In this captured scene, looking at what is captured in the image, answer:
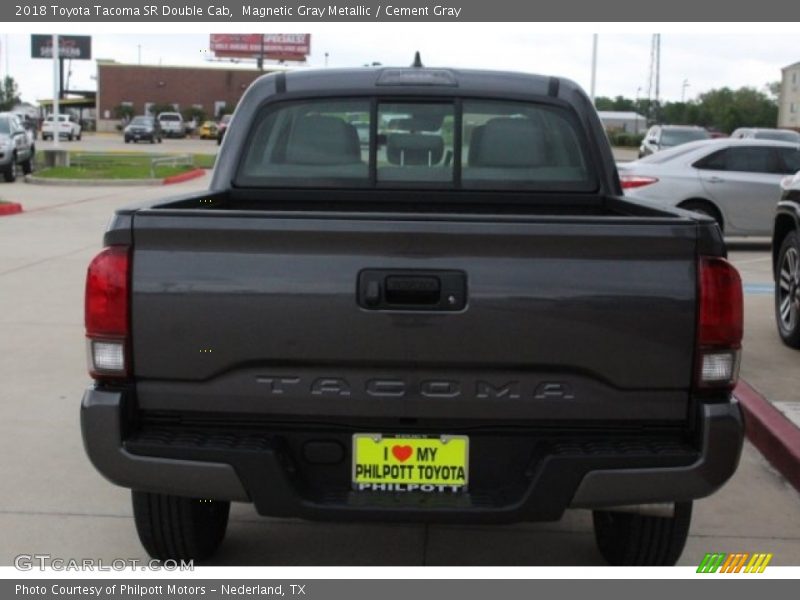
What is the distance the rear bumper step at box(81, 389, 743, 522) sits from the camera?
151 inches

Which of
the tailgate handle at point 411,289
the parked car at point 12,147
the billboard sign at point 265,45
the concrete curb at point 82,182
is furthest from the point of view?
the billboard sign at point 265,45

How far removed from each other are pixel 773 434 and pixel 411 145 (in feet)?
8.55

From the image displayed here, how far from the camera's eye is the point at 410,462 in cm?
392

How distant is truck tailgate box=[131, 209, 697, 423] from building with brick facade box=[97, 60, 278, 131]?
91.7m

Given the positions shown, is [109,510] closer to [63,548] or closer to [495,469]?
[63,548]

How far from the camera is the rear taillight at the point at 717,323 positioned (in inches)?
150

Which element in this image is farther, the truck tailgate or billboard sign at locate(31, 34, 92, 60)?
billboard sign at locate(31, 34, 92, 60)

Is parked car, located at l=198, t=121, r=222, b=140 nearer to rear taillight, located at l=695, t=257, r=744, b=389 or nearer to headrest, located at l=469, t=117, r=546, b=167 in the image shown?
headrest, located at l=469, t=117, r=546, b=167

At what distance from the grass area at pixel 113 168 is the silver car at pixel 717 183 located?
16.7 metres

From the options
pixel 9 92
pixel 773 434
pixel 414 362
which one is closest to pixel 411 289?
pixel 414 362

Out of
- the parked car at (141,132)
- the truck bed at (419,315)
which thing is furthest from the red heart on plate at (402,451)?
the parked car at (141,132)

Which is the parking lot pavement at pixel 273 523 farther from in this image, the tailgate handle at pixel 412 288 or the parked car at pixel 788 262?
the tailgate handle at pixel 412 288

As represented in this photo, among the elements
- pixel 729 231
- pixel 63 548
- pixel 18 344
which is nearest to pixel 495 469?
pixel 63 548

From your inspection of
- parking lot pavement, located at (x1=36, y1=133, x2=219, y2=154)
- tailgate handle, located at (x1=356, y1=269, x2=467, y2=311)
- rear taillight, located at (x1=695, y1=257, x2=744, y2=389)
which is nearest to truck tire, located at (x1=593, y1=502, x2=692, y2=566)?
rear taillight, located at (x1=695, y1=257, x2=744, y2=389)
